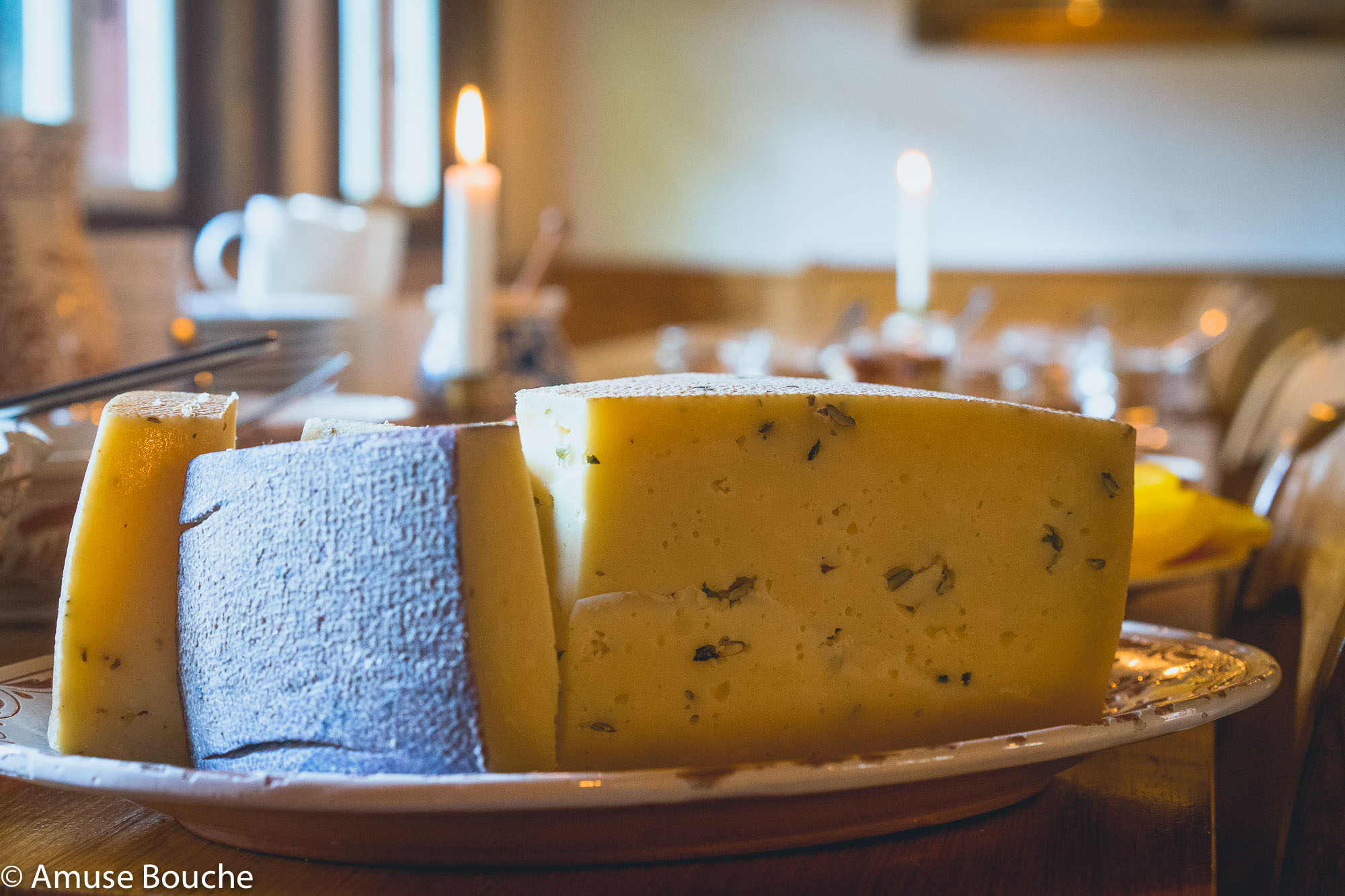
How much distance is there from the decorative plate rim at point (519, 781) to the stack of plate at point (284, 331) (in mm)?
397

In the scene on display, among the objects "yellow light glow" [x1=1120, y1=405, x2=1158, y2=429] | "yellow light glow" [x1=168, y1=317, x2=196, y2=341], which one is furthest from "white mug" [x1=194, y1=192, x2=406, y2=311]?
"yellow light glow" [x1=1120, y1=405, x2=1158, y2=429]

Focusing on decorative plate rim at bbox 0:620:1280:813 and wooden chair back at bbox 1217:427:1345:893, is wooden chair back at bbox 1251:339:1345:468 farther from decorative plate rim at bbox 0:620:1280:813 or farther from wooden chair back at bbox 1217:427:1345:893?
decorative plate rim at bbox 0:620:1280:813

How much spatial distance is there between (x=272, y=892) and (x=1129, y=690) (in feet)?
0.97

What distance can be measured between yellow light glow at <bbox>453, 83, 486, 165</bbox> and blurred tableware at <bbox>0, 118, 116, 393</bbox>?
0.37 m

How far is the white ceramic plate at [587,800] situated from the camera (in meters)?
0.28

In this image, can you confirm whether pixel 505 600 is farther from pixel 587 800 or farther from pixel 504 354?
pixel 504 354

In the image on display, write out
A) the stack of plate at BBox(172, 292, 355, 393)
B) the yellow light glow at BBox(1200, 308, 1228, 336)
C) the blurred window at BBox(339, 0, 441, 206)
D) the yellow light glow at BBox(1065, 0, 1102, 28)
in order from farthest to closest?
1. the yellow light glow at BBox(1065, 0, 1102, 28)
2. the blurred window at BBox(339, 0, 441, 206)
3. the yellow light glow at BBox(1200, 308, 1228, 336)
4. the stack of plate at BBox(172, 292, 355, 393)

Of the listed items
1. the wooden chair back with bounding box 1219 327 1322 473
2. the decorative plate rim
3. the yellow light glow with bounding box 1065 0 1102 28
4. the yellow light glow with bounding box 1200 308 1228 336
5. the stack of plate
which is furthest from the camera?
the yellow light glow with bounding box 1065 0 1102 28

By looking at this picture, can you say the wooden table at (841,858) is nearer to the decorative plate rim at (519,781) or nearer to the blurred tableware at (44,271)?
the decorative plate rim at (519,781)

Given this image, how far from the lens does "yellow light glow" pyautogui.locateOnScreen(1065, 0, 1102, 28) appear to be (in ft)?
12.6

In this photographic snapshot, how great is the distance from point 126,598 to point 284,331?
587 millimetres

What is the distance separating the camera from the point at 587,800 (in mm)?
284

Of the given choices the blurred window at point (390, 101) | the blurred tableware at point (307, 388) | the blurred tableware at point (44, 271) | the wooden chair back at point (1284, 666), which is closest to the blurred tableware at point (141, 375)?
the blurred tableware at point (307, 388)

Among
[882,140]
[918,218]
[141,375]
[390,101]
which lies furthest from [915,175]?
[882,140]
